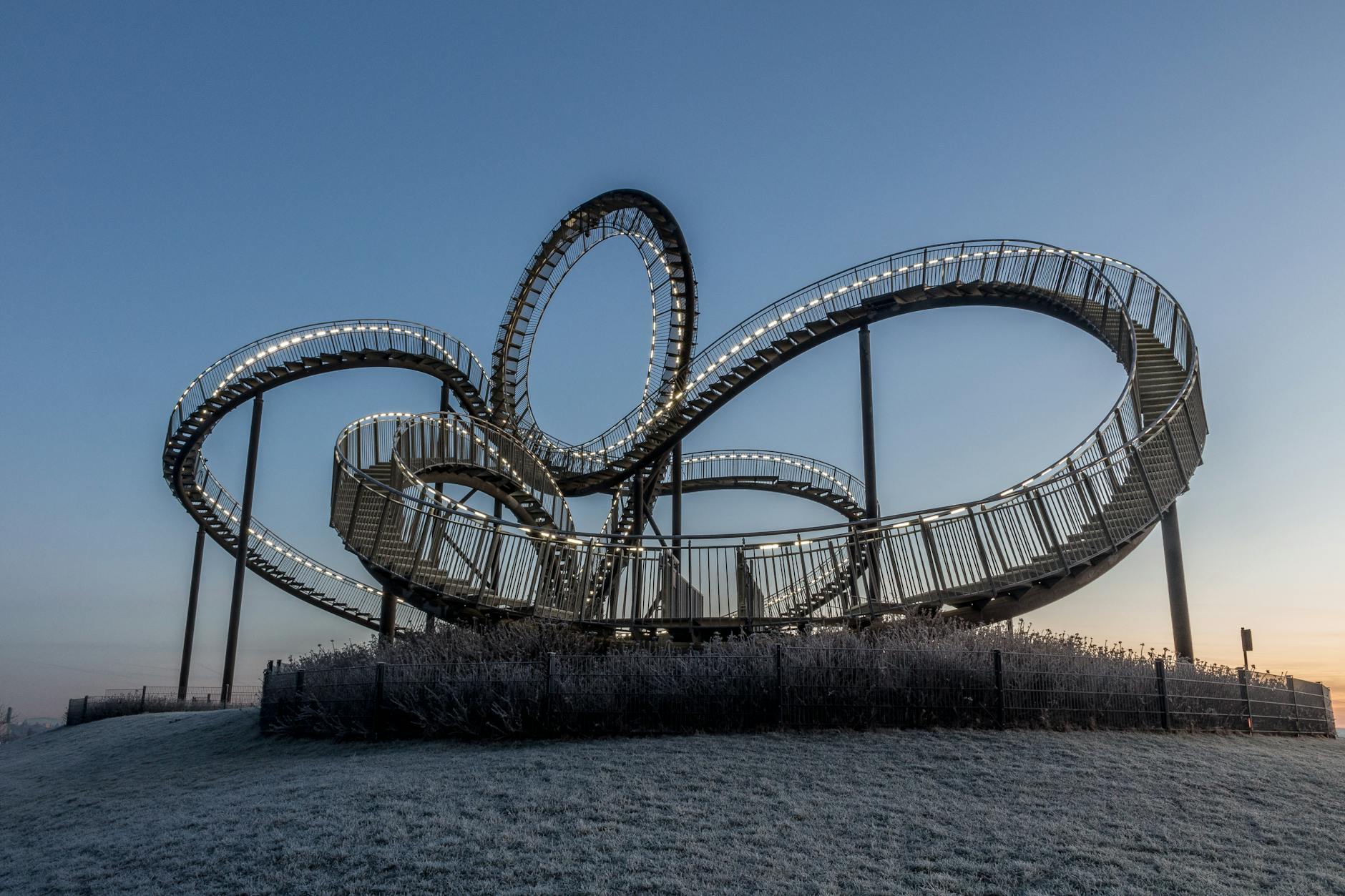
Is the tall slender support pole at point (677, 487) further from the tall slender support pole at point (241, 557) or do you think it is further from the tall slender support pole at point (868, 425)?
the tall slender support pole at point (241, 557)

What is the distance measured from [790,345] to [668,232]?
8.78 meters

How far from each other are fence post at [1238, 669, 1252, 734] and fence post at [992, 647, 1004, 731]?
4728mm

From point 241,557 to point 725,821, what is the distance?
22662mm

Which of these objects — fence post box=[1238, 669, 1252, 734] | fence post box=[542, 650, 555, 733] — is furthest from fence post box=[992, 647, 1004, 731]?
fence post box=[542, 650, 555, 733]

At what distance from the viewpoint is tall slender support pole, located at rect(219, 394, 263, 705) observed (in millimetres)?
26375

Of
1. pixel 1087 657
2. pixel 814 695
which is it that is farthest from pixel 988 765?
pixel 1087 657

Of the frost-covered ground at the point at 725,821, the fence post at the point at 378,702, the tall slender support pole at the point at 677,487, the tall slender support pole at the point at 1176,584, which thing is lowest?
the frost-covered ground at the point at 725,821

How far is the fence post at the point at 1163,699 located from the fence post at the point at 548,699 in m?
7.34

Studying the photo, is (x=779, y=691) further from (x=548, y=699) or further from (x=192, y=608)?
(x=192, y=608)

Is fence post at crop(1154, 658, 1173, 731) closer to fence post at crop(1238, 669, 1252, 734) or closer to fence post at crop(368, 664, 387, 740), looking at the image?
fence post at crop(1238, 669, 1252, 734)

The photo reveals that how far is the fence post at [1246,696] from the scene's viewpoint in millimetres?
13688

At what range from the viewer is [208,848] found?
7.84 m

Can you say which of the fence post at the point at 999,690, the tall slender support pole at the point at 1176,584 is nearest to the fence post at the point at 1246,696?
the tall slender support pole at the point at 1176,584

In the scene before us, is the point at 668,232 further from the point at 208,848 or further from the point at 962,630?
the point at 208,848
